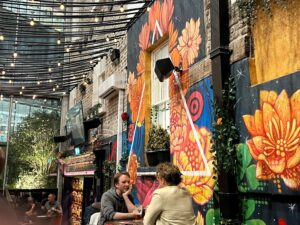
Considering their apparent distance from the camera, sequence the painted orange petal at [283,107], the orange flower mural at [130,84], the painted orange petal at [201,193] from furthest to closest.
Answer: the orange flower mural at [130,84] < the painted orange petal at [201,193] < the painted orange petal at [283,107]

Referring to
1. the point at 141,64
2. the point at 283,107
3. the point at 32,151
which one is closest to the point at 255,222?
the point at 283,107

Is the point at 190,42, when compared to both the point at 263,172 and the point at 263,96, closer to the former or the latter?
the point at 263,96

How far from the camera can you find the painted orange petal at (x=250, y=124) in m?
3.68

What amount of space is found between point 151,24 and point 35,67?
4.75m

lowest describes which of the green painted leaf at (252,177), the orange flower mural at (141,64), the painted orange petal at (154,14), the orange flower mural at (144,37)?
the green painted leaf at (252,177)

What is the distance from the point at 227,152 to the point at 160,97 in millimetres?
2786

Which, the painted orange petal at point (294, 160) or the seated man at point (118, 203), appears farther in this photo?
the seated man at point (118, 203)

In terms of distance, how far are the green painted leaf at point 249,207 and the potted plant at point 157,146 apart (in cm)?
217

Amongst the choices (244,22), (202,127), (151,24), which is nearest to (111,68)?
(151,24)

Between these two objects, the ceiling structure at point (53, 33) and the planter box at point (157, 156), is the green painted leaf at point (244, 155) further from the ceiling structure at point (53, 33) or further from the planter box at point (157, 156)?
the ceiling structure at point (53, 33)

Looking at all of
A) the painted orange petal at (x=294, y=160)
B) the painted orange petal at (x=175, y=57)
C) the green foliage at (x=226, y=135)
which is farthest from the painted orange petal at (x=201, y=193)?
the painted orange petal at (x=175, y=57)

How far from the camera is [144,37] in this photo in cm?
718

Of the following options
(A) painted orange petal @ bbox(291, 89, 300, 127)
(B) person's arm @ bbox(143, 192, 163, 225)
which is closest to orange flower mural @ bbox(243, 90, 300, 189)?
(A) painted orange petal @ bbox(291, 89, 300, 127)

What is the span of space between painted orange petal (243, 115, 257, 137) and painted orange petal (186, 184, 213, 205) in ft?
3.45
